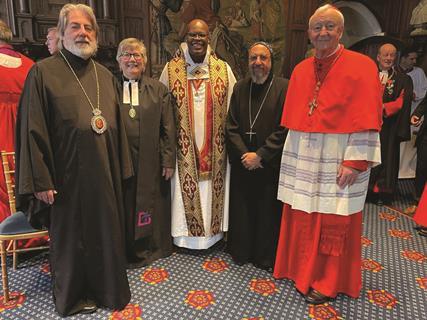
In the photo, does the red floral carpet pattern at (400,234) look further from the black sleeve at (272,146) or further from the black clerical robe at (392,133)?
the black sleeve at (272,146)

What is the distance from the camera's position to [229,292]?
2822mm

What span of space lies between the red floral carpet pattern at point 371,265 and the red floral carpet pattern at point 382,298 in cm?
38

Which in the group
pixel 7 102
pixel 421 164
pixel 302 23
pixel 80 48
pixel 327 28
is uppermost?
pixel 302 23

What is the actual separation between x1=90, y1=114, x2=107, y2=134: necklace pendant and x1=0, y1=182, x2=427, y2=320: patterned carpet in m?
1.33

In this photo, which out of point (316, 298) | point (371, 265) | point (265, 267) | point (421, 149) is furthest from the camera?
point (421, 149)

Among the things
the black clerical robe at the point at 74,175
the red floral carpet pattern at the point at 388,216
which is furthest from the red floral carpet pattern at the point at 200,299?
the red floral carpet pattern at the point at 388,216

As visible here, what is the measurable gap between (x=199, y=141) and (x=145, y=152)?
0.55 meters

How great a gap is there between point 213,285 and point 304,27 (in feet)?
19.6

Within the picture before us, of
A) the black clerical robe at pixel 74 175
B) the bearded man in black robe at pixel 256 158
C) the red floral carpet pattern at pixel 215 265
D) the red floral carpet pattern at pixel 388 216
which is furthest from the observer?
the red floral carpet pattern at pixel 388 216

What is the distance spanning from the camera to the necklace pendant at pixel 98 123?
91.9 inches

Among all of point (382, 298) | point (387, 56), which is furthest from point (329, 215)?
point (387, 56)

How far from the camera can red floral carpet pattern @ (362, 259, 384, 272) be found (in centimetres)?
321

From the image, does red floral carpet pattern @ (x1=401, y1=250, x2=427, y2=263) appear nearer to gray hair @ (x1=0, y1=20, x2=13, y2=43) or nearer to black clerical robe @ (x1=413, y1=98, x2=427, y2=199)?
black clerical robe @ (x1=413, y1=98, x2=427, y2=199)

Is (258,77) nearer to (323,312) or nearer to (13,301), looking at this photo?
(323,312)
